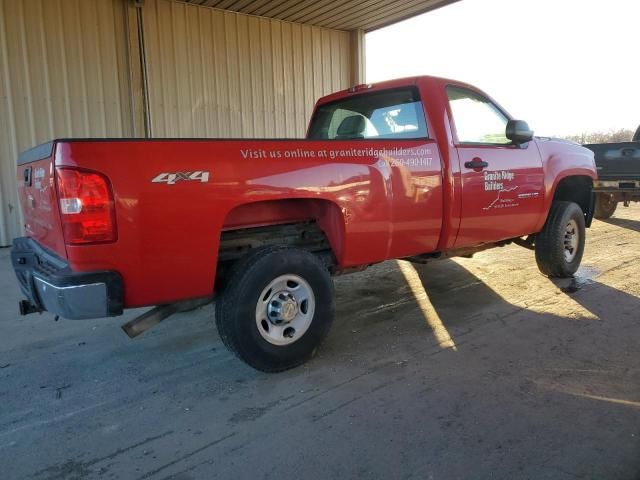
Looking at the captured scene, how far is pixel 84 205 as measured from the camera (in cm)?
264

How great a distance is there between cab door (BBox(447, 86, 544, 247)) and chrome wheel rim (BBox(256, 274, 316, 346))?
1.68m

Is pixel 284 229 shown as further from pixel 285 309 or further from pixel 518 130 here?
pixel 518 130

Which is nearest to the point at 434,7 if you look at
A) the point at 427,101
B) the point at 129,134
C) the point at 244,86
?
the point at 244,86

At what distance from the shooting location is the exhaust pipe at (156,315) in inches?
124

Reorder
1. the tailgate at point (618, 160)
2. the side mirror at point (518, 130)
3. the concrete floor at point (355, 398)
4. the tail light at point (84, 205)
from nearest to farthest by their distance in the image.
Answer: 1. the concrete floor at point (355, 398)
2. the tail light at point (84, 205)
3. the side mirror at point (518, 130)
4. the tailgate at point (618, 160)

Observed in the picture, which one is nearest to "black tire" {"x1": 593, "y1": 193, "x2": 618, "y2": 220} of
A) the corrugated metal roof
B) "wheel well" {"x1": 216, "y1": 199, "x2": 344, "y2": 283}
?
the corrugated metal roof

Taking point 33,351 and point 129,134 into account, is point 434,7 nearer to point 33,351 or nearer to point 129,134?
point 129,134

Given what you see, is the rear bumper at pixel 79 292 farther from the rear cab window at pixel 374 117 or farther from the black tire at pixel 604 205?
the black tire at pixel 604 205

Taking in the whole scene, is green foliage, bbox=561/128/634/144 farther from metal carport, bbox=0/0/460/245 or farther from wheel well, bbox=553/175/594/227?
wheel well, bbox=553/175/594/227

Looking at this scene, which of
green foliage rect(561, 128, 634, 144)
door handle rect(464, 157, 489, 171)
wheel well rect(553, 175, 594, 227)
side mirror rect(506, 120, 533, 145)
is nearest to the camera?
door handle rect(464, 157, 489, 171)

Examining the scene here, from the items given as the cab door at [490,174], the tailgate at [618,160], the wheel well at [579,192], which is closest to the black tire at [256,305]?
the cab door at [490,174]

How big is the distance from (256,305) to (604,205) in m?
10.2

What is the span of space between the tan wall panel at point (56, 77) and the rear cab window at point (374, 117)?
5.17 metres

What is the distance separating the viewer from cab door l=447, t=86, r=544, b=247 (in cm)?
443
